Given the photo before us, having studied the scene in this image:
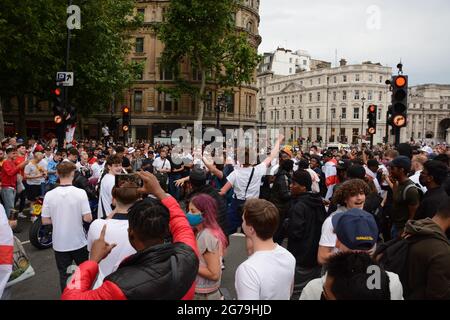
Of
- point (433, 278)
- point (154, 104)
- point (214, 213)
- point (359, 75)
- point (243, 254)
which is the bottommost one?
point (243, 254)

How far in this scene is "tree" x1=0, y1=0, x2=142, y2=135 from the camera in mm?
19844

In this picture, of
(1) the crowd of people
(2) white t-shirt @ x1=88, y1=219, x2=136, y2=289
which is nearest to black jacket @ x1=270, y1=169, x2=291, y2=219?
(1) the crowd of people

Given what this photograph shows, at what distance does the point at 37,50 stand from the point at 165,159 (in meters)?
12.2

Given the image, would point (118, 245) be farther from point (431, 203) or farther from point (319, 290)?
point (431, 203)

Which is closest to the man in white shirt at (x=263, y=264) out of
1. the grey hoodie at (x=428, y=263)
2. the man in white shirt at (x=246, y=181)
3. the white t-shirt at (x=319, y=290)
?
the white t-shirt at (x=319, y=290)

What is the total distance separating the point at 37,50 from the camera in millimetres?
20750

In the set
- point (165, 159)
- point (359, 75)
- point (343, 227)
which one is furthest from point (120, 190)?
point (359, 75)

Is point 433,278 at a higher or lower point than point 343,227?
lower

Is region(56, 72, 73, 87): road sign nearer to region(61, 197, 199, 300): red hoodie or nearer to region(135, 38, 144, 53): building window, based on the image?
region(61, 197, 199, 300): red hoodie

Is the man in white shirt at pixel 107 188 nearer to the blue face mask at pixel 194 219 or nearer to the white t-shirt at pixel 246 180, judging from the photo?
the white t-shirt at pixel 246 180

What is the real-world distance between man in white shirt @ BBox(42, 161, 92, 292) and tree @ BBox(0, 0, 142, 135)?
53.7 ft
